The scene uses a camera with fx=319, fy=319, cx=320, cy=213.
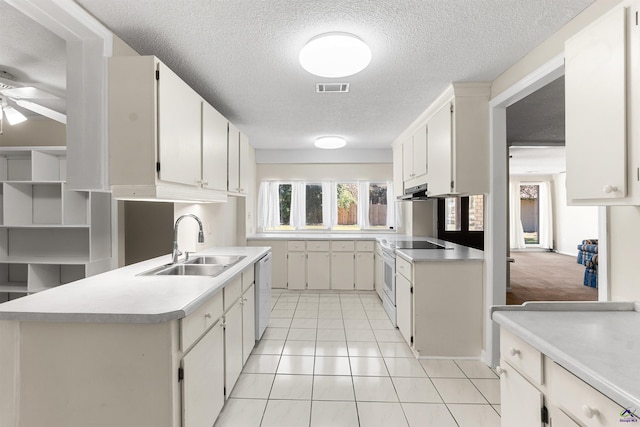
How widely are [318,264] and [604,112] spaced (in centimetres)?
414

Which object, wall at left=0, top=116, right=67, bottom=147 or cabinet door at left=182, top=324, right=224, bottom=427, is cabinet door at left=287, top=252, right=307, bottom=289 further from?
wall at left=0, top=116, right=67, bottom=147

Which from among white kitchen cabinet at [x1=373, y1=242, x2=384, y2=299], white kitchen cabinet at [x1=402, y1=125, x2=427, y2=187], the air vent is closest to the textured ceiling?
the air vent

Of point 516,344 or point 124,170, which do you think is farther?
point 124,170

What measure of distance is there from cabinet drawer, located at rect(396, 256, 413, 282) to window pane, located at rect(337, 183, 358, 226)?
7.62 ft

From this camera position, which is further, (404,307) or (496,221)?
(404,307)

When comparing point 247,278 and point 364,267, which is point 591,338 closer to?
point 247,278

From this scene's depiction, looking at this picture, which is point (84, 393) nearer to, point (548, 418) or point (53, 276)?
point (548, 418)

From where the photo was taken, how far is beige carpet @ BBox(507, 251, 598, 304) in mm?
4941

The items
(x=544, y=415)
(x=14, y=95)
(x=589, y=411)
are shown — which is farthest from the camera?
(x=14, y=95)

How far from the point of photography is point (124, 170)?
1.74 m

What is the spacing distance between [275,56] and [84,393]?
213 cm

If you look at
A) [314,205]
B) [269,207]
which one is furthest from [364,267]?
[269,207]

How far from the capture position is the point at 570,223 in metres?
9.05

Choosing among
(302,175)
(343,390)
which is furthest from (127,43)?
(302,175)
